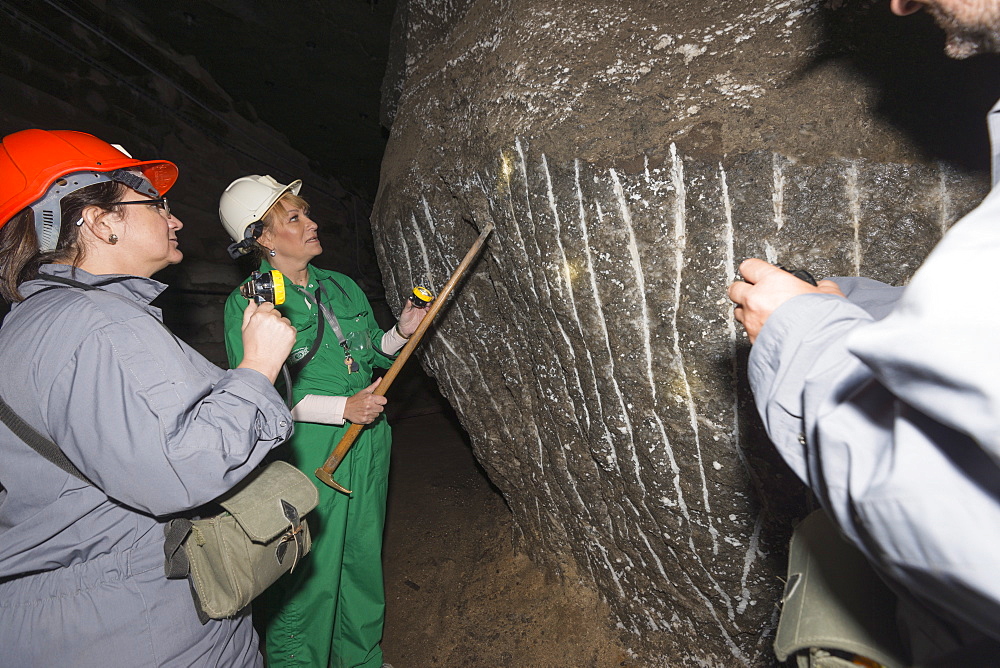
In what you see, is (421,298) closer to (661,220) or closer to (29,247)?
(661,220)

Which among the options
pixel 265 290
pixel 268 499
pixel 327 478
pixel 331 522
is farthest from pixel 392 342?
pixel 268 499

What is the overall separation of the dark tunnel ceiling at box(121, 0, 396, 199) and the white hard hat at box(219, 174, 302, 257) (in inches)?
112

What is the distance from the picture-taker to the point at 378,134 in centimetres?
679

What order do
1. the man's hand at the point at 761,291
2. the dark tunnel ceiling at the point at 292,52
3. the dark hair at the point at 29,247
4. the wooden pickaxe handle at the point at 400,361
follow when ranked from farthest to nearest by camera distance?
the dark tunnel ceiling at the point at 292,52, the wooden pickaxe handle at the point at 400,361, the dark hair at the point at 29,247, the man's hand at the point at 761,291

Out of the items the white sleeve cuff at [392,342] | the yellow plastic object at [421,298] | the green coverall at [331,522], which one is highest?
the yellow plastic object at [421,298]

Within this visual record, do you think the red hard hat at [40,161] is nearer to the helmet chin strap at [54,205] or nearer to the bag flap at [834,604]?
the helmet chin strap at [54,205]

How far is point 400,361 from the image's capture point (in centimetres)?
221

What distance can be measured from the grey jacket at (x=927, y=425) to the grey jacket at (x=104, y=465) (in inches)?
42.7

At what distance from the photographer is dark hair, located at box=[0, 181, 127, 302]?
115 centimetres

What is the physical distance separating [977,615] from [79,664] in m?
1.55

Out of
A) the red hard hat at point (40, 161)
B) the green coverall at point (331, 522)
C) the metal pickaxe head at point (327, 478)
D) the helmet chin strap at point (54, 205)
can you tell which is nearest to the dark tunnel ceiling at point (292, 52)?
the green coverall at point (331, 522)

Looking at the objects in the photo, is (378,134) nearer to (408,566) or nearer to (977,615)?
(408,566)

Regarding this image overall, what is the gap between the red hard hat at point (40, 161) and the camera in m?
1.16

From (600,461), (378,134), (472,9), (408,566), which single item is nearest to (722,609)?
(600,461)
